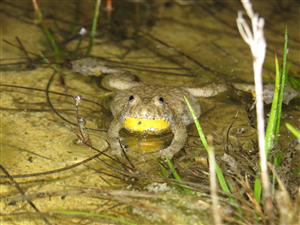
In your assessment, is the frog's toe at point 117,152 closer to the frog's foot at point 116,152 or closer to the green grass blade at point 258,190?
the frog's foot at point 116,152

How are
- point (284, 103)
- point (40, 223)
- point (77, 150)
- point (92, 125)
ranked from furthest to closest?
point (284, 103), point (92, 125), point (77, 150), point (40, 223)

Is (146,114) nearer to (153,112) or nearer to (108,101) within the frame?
(153,112)

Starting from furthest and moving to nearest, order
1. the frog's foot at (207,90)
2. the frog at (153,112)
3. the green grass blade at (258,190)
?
the frog's foot at (207,90)
the frog at (153,112)
the green grass blade at (258,190)

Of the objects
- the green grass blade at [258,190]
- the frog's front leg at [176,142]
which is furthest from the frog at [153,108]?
the green grass blade at [258,190]

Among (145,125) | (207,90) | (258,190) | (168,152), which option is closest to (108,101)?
(145,125)

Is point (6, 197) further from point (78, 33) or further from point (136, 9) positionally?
point (136, 9)

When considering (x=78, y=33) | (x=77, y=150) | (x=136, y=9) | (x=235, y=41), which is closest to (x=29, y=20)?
(x=78, y=33)

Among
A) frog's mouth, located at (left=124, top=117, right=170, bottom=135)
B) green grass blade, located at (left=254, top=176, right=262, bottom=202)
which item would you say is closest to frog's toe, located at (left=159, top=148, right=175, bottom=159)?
frog's mouth, located at (left=124, top=117, right=170, bottom=135)
